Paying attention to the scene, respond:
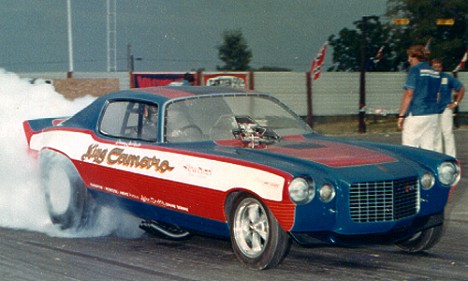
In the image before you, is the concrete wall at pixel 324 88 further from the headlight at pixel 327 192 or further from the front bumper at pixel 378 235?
the headlight at pixel 327 192

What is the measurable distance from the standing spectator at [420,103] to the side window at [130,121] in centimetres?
338

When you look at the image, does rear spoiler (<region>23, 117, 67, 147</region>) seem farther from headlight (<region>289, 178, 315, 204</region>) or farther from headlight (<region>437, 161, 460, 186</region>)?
headlight (<region>437, 161, 460, 186</region>)

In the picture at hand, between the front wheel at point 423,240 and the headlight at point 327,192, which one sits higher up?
the headlight at point 327,192

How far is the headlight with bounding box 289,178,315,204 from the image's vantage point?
18.1 ft

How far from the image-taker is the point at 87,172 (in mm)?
7387

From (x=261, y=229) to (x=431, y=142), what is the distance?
13.4ft

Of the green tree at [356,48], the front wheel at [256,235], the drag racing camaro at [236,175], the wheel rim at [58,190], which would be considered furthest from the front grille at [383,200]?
the green tree at [356,48]

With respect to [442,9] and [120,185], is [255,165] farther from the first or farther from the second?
[442,9]

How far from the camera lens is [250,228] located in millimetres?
5938

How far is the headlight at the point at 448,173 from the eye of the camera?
632 centimetres

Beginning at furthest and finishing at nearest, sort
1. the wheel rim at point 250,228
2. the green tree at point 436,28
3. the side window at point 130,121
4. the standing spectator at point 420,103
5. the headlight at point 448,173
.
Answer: the green tree at point 436,28
the standing spectator at point 420,103
the side window at point 130,121
the headlight at point 448,173
the wheel rim at point 250,228

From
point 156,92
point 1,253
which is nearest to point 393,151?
point 156,92

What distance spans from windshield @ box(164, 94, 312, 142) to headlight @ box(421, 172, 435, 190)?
1.38 m

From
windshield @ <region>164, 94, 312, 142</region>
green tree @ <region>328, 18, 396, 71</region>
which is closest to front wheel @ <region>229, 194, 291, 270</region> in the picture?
windshield @ <region>164, 94, 312, 142</region>
